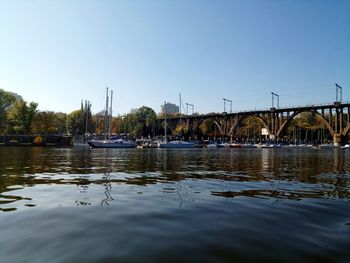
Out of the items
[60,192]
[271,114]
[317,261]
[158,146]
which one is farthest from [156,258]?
[271,114]

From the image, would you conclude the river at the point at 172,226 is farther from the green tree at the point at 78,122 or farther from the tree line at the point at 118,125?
the green tree at the point at 78,122

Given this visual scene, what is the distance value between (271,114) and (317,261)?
133517 millimetres

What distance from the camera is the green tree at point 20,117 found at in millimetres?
109875

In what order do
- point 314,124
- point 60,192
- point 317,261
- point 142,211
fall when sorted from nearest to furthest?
point 317,261 < point 142,211 < point 60,192 < point 314,124


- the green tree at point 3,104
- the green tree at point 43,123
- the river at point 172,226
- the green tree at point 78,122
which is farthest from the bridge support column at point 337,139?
the green tree at point 3,104

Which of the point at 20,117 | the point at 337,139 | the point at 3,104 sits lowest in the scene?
the point at 337,139

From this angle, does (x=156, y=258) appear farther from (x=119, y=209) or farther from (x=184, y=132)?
(x=184, y=132)

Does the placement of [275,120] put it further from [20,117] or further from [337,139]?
[20,117]

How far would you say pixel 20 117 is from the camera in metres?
110

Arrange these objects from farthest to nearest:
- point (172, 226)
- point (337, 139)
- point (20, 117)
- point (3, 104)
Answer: point (3, 104)
point (337, 139)
point (20, 117)
point (172, 226)

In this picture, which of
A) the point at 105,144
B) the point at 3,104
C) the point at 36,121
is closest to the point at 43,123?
the point at 36,121

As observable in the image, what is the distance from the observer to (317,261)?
4.90 metres

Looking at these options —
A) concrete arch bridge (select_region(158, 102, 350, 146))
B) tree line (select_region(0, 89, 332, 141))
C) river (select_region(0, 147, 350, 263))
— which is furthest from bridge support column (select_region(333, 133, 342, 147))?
river (select_region(0, 147, 350, 263))

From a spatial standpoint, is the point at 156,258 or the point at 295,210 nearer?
the point at 156,258
